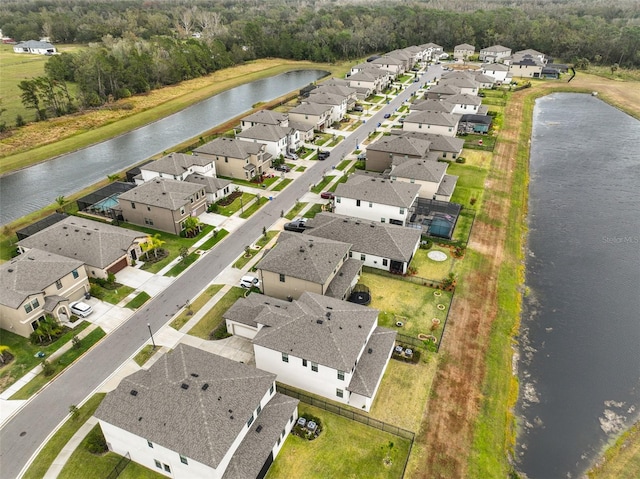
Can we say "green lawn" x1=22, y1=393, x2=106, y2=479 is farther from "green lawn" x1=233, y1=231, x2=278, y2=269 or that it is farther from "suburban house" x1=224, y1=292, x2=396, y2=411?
"green lawn" x1=233, y1=231, x2=278, y2=269

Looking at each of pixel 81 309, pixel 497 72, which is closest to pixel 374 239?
pixel 81 309

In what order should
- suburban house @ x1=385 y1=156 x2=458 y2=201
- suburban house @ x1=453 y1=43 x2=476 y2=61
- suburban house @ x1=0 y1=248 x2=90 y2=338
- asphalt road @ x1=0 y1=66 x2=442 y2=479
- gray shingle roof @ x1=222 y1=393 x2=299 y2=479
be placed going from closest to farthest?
gray shingle roof @ x1=222 y1=393 x2=299 y2=479 < asphalt road @ x1=0 y1=66 x2=442 y2=479 < suburban house @ x1=0 y1=248 x2=90 y2=338 < suburban house @ x1=385 y1=156 x2=458 y2=201 < suburban house @ x1=453 y1=43 x2=476 y2=61

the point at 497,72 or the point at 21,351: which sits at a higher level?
the point at 497,72

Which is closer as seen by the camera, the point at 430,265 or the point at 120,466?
the point at 120,466

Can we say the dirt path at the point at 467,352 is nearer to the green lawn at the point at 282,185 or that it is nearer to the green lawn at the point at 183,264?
the green lawn at the point at 183,264

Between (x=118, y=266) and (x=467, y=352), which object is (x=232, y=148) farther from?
(x=467, y=352)

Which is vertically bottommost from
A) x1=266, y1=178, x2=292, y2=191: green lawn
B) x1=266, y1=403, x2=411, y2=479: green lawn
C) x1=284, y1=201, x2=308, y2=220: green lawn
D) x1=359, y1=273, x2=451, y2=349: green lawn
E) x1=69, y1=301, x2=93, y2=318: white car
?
x1=266, y1=403, x2=411, y2=479: green lawn

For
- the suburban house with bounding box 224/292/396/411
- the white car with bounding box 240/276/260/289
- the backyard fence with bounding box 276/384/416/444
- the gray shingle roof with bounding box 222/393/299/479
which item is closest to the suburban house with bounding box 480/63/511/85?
the white car with bounding box 240/276/260/289
